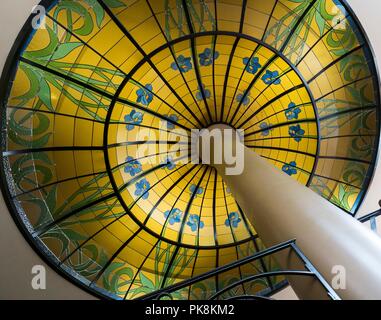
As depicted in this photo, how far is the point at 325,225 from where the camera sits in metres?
4.39

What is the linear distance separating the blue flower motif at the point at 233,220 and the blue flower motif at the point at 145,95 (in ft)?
14.0

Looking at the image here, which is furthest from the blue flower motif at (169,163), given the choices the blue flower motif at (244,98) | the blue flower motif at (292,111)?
the blue flower motif at (292,111)

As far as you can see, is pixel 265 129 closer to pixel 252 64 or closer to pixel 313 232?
pixel 252 64

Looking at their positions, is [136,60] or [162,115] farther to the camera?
[162,115]

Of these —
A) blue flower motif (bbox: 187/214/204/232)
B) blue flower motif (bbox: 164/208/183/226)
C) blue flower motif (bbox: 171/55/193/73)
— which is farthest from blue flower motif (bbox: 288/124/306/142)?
blue flower motif (bbox: 164/208/183/226)

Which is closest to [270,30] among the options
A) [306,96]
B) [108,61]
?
[306,96]

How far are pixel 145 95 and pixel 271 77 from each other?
10.7 ft

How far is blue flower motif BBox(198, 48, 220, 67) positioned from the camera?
8.74 m

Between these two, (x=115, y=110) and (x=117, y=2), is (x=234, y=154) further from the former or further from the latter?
(x=117, y=2)

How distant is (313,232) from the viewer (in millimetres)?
4336

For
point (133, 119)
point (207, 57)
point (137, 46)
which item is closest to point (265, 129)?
point (207, 57)

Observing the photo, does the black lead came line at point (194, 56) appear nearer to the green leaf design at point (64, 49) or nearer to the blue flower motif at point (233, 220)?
the green leaf design at point (64, 49)

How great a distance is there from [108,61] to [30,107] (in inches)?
74.1

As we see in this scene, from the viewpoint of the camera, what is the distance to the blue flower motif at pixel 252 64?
29.4 feet
